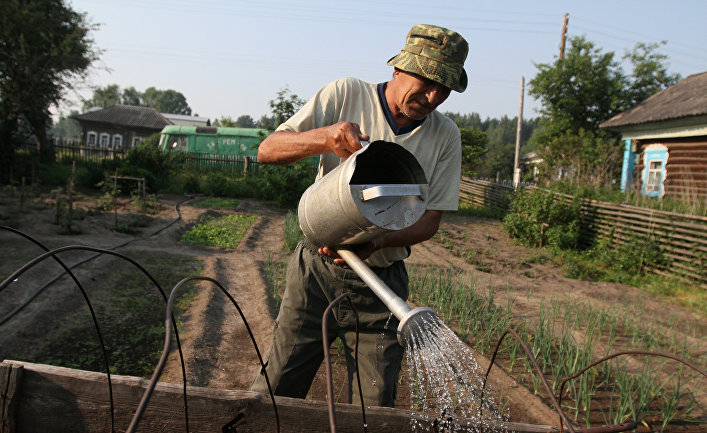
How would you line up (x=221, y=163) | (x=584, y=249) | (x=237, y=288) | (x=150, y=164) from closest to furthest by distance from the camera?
(x=237, y=288) < (x=584, y=249) < (x=150, y=164) < (x=221, y=163)

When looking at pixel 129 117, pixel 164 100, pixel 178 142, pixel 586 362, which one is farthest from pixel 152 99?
pixel 586 362

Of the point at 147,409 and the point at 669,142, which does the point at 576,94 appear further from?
the point at 147,409

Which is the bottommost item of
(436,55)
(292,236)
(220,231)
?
(220,231)

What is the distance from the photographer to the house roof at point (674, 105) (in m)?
10.4

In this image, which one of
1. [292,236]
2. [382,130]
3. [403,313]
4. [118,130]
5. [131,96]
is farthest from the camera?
[131,96]

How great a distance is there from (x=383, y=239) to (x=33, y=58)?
16.9 metres

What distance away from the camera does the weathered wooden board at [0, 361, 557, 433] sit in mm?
1467

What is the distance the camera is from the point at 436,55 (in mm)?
1542

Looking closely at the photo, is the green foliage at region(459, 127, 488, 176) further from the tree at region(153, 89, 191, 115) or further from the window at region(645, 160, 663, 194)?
the tree at region(153, 89, 191, 115)

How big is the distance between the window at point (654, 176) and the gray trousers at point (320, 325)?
40.5 ft

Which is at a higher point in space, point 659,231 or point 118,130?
point 118,130

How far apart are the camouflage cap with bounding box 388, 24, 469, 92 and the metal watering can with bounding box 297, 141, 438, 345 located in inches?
13.2

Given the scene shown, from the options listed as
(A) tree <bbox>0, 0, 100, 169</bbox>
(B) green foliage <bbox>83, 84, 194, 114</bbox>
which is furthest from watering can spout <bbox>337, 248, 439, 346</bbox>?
(B) green foliage <bbox>83, 84, 194, 114</bbox>

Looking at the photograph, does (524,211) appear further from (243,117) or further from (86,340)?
(243,117)
